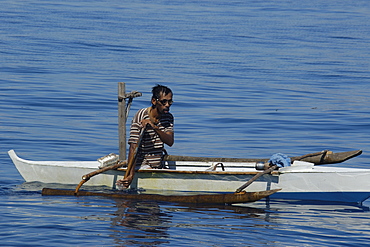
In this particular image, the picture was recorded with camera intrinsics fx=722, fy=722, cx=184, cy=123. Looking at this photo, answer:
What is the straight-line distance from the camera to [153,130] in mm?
11828

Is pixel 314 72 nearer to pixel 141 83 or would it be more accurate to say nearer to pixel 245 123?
pixel 141 83

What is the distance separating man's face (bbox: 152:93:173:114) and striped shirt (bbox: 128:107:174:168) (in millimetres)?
310

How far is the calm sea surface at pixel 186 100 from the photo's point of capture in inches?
400

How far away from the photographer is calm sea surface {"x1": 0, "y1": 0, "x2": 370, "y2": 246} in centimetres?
1016

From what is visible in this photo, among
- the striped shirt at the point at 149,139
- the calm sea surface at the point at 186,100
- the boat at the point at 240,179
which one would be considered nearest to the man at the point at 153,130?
the striped shirt at the point at 149,139

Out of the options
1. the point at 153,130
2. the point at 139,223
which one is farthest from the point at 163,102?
the point at 139,223

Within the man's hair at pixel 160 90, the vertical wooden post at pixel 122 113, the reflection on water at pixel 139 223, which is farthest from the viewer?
the vertical wooden post at pixel 122 113

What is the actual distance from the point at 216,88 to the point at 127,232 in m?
14.6

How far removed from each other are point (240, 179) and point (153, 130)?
1.63 meters

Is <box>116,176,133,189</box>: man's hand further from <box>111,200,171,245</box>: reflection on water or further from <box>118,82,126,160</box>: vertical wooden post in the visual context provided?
<box>118,82,126,160</box>: vertical wooden post

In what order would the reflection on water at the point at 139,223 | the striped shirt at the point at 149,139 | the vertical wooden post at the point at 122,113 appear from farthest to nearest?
the vertical wooden post at the point at 122,113 < the striped shirt at the point at 149,139 < the reflection on water at the point at 139,223

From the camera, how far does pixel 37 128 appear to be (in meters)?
17.7

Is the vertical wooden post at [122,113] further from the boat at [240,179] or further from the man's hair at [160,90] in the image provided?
the man's hair at [160,90]

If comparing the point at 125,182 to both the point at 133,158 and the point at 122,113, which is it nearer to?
the point at 133,158
